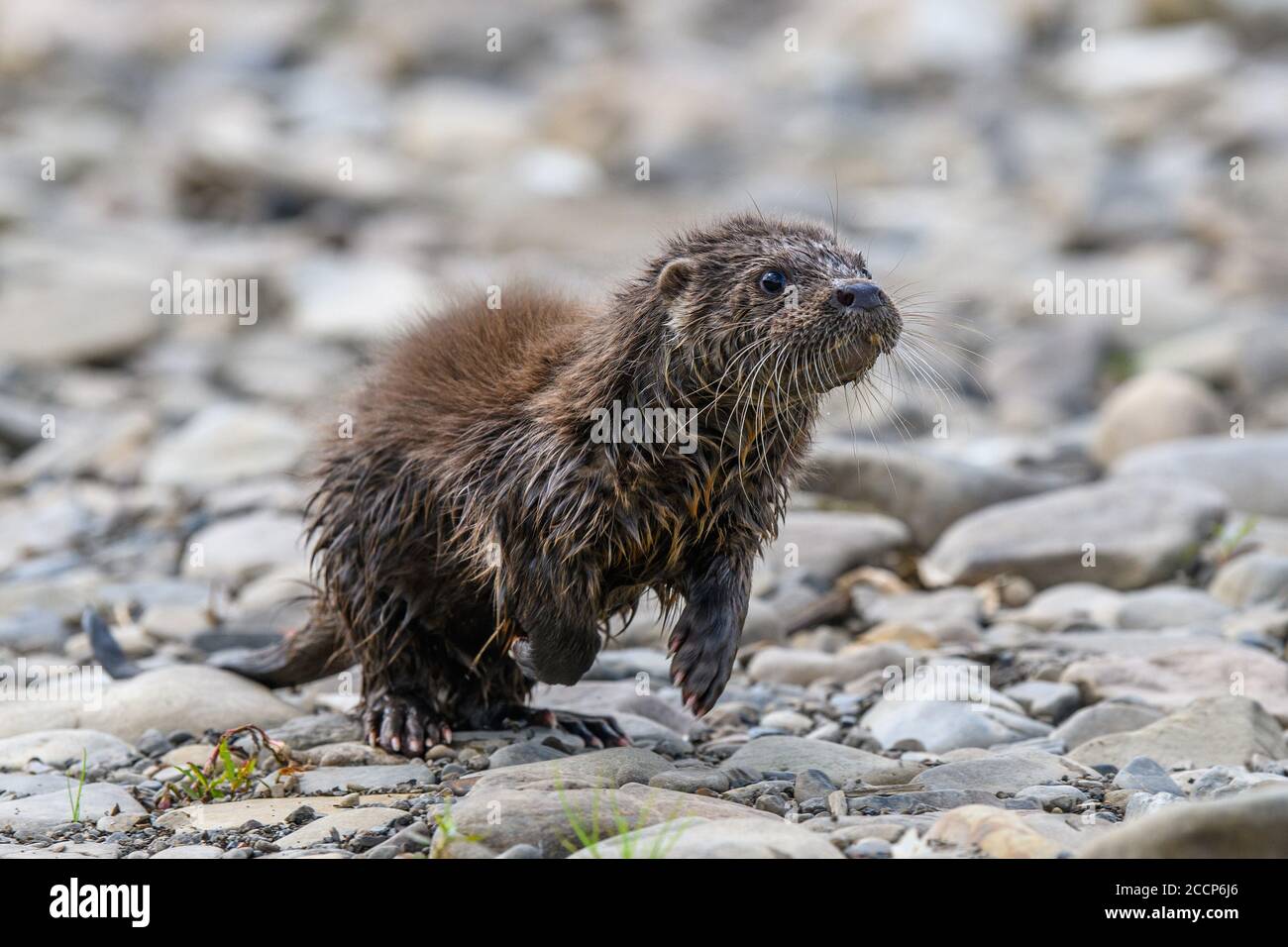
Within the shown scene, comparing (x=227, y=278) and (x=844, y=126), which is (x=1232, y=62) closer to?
(x=844, y=126)

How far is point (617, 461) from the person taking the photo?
19.1 feet

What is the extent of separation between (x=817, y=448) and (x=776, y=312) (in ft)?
10.3

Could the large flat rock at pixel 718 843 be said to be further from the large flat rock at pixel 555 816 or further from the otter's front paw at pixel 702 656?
the otter's front paw at pixel 702 656

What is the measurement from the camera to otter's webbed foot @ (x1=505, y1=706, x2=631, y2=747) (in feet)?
21.7

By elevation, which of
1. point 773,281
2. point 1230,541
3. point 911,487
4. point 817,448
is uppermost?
point 773,281

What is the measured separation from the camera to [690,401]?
5.90 meters

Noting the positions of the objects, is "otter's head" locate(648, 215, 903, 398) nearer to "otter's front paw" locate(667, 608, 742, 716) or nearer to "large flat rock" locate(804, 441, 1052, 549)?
"otter's front paw" locate(667, 608, 742, 716)

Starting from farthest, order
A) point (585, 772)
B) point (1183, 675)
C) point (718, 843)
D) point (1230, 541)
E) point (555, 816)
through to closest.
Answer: point (1230, 541), point (1183, 675), point (585, 772), point (555, 816), point (718, 843)

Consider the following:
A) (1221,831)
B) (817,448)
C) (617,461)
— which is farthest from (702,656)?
(817,448)

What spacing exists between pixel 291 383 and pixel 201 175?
7.71m

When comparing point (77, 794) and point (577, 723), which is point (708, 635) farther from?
point (77, 794)

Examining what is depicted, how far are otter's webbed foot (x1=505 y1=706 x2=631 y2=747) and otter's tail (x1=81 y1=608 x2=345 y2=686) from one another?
869 millimetres

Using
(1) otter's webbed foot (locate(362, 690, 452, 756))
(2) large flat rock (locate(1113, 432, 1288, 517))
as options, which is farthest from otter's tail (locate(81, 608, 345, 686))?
(2) large flat rock (locate(1113, 432, 1288, 517))
